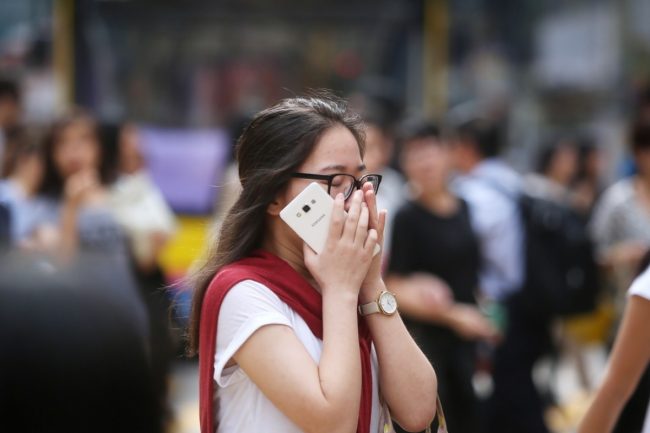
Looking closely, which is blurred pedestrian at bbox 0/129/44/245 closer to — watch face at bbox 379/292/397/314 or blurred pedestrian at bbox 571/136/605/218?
watch face at bbox 379/292/397/314

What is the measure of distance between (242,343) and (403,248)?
3065 mm

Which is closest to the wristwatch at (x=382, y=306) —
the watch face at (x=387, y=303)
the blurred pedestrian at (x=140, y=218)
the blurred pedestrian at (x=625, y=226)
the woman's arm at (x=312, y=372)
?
the watch face at (x=387, y=303)

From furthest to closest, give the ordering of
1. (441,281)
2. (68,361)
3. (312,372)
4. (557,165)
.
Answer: (557,165) → (441,281) → (312,372) → (68,361)

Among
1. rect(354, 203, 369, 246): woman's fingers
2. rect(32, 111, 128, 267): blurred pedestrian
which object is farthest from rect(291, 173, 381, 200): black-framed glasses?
rect(32, 111, 128, 267): blurred pedestrian

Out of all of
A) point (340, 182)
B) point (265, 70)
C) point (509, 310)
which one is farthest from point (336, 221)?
point (265, 70)

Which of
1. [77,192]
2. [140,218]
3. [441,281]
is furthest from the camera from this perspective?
[140,218]

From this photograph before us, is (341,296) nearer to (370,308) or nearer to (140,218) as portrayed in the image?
(370,308)

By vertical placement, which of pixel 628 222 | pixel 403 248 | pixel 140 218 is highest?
pixel 403 248

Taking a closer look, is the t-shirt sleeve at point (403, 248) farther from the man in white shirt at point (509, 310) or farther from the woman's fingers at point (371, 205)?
the woman's fingers at point (371, 205)

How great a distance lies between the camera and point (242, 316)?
83.7 inches

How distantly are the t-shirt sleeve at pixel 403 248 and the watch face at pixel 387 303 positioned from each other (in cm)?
287

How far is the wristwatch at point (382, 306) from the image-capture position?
2227 mm

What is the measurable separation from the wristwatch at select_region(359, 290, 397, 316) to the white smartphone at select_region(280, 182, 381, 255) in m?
0.17

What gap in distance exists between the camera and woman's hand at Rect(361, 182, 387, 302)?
2.22m
